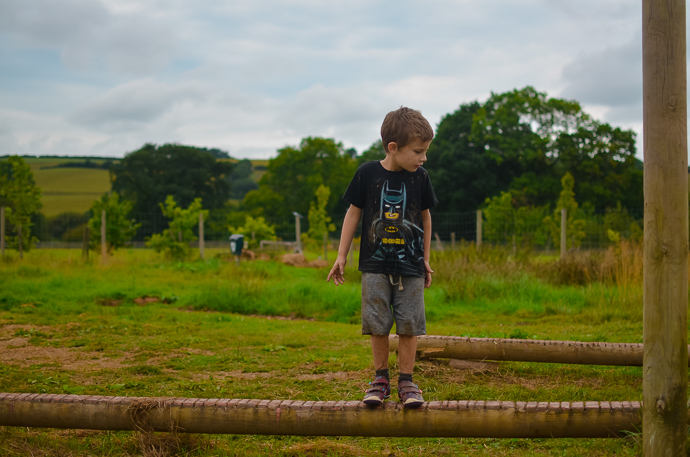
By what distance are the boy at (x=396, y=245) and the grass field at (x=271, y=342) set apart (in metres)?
0.65

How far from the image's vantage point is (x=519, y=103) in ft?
169

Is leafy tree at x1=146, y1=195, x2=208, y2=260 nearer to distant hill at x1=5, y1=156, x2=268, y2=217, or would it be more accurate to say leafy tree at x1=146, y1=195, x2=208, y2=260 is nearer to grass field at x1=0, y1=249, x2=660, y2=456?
grass field at x1=0, y1=249, x2=660, y2=456

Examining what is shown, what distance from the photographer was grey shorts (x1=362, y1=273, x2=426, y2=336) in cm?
356

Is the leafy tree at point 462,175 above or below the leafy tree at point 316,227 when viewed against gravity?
above

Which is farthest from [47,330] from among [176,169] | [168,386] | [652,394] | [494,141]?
[176,169]

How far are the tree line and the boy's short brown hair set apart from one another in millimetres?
33925

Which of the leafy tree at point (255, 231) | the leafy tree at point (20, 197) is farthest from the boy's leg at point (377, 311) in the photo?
the leafy tree at point (255, 231)

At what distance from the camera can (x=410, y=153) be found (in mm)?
3521

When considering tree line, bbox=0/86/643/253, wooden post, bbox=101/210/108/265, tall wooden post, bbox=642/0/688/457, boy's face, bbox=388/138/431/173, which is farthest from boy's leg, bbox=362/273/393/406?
tree line, bbox=0/86/643/253

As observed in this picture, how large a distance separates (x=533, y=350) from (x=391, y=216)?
2.16 metres

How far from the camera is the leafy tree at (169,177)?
181 feet

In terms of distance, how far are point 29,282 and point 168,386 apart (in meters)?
8.51

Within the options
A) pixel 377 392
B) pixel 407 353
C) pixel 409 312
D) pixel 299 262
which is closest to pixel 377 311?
pixel 409 312

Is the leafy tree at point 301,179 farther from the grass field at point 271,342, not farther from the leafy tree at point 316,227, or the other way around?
the grass field at point 271,342
